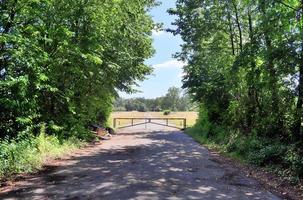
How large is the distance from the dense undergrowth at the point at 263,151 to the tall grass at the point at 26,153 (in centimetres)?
703

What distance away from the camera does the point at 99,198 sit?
8.02 metres

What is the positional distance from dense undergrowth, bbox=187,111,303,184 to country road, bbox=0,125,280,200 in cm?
111

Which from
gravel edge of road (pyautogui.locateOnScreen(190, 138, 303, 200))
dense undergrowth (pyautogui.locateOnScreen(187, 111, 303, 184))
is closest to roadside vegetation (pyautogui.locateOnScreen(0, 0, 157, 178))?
gravel edge of road (pyautogui.locateOnScreen(190, 138, 303, 200))

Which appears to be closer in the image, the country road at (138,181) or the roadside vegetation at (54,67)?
the country road at (138,181)

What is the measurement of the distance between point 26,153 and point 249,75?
907 centimetres

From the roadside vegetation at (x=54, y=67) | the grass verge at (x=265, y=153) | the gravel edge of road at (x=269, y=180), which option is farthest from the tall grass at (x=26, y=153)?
the grass verge at (x=265, y=153)

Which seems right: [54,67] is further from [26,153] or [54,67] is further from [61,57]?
[26,153]

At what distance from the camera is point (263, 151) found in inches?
523

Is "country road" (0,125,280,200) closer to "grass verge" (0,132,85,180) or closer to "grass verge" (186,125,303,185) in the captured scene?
"grass verge" (0,132,85,180)

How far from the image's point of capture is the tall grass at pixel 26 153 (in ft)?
33.4

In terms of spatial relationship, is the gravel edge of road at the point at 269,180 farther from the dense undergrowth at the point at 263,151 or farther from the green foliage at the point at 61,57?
the green foliage at the point at 61,57

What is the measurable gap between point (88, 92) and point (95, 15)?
5.90 m

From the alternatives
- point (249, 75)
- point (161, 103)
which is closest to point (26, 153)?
point (249, 75)

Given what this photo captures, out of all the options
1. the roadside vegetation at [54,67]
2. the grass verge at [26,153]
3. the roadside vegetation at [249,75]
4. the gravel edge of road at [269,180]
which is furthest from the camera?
the roadside vegetation at [249,75]
